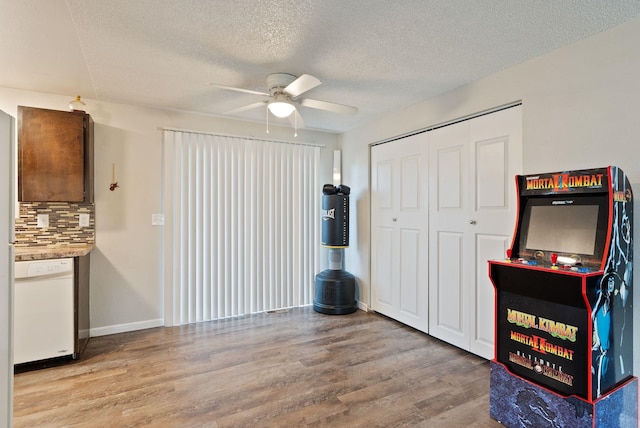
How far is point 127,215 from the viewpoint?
11.2 feet

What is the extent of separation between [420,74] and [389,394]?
A: 2476 millimetres

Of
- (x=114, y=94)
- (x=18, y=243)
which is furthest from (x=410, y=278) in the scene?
(x=18, y=243)

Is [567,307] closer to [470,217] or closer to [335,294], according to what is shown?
[470,217]

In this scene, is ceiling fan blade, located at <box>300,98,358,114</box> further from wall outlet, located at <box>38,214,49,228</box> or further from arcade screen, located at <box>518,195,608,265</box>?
wall outlet, located at <box>38,214,49,228</box>

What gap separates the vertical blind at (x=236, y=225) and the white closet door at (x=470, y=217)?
5.62ft

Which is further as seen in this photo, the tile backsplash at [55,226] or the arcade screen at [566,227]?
the tile backsplash at [55,226]

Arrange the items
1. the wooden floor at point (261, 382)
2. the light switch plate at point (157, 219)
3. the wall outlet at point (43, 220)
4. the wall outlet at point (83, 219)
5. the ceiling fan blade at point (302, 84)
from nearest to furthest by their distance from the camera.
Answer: the wooden floor at point (261, 382) → the ceiling fan blade at point (302, 84) → the wall outlet at point (43, 220) → the wall outlet at point (83, 219) → the light switch plate at point (157, 219)

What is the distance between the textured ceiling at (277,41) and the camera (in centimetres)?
178

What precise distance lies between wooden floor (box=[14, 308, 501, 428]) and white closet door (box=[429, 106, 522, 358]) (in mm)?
302

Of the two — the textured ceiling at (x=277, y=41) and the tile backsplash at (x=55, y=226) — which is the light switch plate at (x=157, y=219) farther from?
the textured ceiling at (x=277, y=41)

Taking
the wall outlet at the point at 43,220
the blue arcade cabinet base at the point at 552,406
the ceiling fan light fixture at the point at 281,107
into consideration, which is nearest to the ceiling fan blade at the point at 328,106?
the ceiling fan light fixture at the point at 281,107

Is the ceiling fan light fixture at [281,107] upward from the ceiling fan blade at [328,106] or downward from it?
downward

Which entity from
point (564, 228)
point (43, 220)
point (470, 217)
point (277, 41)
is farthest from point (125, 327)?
point (564, 228)

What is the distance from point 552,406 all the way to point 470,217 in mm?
1528
